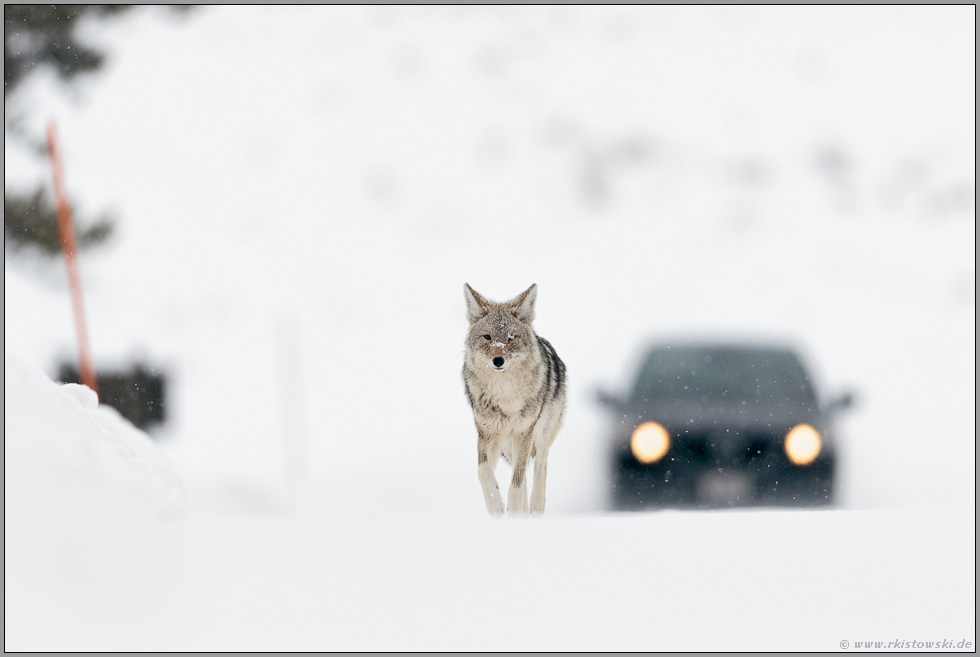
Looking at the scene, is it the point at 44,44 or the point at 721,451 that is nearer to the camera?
the point at 721,451

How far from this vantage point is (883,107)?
44812 millimetres

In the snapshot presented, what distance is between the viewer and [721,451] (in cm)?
Result: 624

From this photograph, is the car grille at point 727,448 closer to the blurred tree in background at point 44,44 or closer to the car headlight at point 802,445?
the car headlight at point 802,445

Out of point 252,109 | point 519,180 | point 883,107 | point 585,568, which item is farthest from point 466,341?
point 883,107

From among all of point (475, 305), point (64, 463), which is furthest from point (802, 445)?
point (64, 463)

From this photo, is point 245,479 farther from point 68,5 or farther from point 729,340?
point 68,5

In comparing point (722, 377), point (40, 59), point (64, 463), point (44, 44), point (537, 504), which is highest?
point (44, 44)

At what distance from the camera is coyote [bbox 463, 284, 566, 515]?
16.9 ft

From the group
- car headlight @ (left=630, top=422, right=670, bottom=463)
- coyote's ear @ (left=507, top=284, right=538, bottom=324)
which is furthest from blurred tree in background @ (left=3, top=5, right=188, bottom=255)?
car headlight @ (left=630, top=422, right=670, bottom=463)

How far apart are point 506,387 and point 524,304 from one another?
492mm

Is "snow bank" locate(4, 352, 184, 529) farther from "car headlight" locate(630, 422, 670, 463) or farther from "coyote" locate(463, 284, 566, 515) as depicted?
"car headlight" locate(630, 422, 670, 463)

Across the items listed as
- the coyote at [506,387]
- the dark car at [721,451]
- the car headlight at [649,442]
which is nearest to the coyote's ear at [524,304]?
the coyote at [506,387]

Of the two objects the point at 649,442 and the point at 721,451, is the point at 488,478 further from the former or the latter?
the point at 721,451

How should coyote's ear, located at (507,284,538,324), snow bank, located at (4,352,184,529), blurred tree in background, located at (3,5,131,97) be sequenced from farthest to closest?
blurred tree in background, located at (3,5,131,97) → coyote's ear, located at (507,284,538,324) → snow bank, located at (4,352,184,529)
